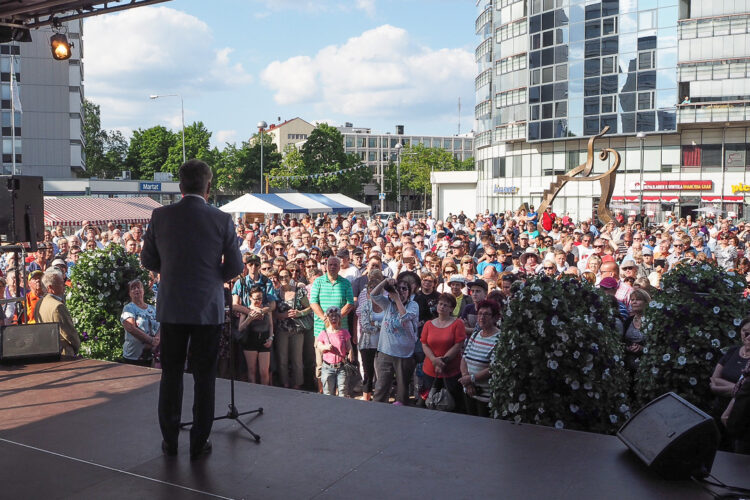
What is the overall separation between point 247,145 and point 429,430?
82685 millimetres

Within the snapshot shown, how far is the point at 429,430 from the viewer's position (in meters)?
4.58

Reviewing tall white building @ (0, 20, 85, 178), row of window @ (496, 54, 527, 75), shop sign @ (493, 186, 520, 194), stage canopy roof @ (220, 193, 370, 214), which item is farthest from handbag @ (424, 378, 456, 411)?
tall white building @ (0, 20, 85, 178)

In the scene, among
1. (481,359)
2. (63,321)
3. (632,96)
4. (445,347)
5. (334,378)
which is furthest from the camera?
(632,96)

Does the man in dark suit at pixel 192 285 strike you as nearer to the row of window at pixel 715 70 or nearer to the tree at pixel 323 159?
the row of window at pixel 715 70

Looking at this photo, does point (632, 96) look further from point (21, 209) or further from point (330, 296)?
point (21, 209)

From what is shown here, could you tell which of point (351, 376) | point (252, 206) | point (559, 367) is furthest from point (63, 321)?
point (252, 206)

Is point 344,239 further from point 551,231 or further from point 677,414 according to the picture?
point 677,414

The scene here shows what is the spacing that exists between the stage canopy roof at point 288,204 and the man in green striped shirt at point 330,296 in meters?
18.7

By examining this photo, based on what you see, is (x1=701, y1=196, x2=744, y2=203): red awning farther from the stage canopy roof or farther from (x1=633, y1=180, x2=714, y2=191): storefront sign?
the stage canopy roof

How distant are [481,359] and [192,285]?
3.27 metres

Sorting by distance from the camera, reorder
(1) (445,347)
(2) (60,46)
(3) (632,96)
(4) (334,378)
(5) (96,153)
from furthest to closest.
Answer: (5) (96,153) < (3) (632,96) < (2) (60,46) < (4) (334,378) < (1) (445,347)

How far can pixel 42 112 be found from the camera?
65500 mm

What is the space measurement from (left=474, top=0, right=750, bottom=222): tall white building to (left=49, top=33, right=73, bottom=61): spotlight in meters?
41.9

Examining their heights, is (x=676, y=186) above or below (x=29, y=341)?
above
